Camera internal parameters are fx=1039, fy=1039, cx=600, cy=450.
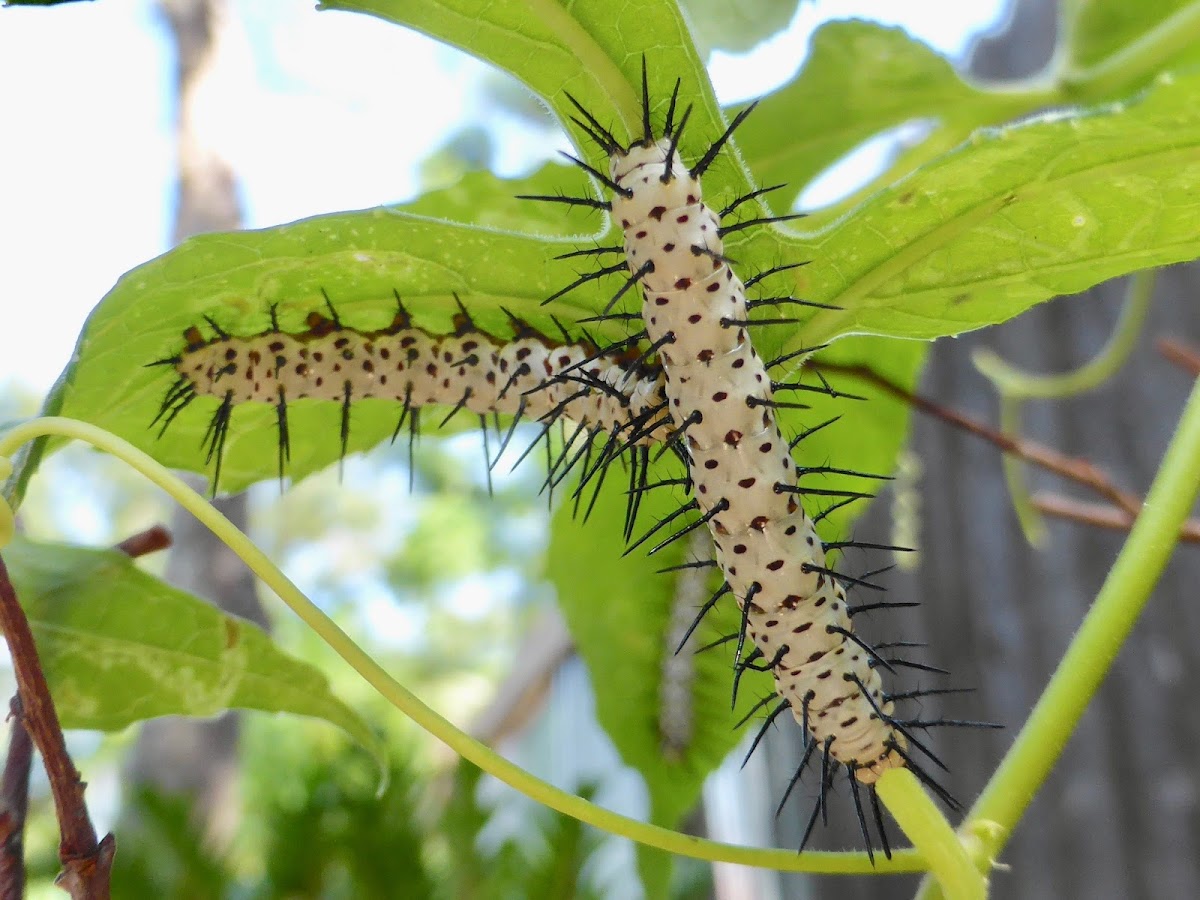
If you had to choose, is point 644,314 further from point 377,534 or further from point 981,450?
point 377,534

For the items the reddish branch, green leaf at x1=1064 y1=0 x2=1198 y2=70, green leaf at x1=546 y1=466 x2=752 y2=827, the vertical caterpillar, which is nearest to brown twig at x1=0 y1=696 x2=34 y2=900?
the reddish branch

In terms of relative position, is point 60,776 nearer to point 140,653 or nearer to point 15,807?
point 15,807

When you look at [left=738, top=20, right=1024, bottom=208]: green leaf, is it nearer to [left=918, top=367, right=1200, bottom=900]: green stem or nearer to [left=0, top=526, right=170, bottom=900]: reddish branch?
[left=918, top=367, right=1200, bottom=900]: green stem

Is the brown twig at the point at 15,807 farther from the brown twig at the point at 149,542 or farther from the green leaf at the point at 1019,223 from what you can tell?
the green leaf at the point at 1019,223

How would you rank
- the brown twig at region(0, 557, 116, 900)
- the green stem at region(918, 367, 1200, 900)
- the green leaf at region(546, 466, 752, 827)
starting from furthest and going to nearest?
the green leaf at region(546, 466, 752, 827) → the green stem at region(918, 367, 1200, 900) → the brown twig at region(0, 557, 116, 900)

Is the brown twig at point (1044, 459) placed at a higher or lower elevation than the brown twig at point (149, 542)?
higher

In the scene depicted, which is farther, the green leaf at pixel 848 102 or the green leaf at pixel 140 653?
the green leaf at pixel 848 102

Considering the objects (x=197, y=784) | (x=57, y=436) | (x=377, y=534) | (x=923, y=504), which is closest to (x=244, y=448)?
(x=57, y=436)

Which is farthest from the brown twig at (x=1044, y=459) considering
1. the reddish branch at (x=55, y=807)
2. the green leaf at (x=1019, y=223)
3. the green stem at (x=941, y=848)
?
the reddish branch at (x=55, y=807)

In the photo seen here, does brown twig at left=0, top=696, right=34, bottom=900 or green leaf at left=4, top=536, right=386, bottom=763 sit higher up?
green leaf at left=4, top=536, right=386, bottom=763
